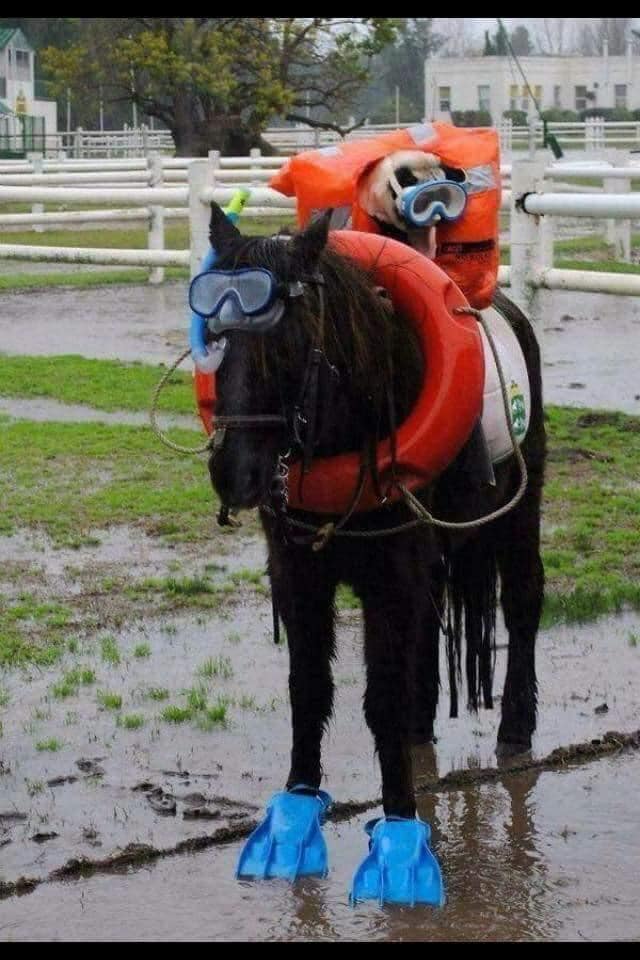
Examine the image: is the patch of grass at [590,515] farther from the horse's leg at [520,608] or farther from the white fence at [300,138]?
the white fence at [300,138]

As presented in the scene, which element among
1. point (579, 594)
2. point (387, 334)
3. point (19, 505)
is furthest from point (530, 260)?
point (387, 334)

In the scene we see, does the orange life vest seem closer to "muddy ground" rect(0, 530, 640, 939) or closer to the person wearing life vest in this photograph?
the person wearing life vest

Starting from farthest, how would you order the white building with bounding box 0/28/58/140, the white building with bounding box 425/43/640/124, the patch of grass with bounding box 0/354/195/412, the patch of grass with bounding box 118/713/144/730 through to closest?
the white building with bounding box 425/43/640/124, the white building with bounding box 0/28/58/140, the patch of grass with bounding box 0/354/195/412, the patch of grass with bounding box 118/713/144/730

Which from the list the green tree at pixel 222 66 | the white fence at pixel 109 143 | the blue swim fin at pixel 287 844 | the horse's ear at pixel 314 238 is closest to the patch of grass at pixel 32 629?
the blue swim fin at pixel 287 844

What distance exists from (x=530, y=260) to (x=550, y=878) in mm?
4676

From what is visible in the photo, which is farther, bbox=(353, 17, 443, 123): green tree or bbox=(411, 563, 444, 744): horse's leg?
bbox=(353, 17, 443, 123): green tree

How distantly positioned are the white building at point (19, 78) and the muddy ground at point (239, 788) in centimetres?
7008

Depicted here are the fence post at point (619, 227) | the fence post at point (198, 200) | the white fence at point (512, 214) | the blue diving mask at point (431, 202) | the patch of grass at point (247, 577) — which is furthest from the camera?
the fence post at point (619, 227)

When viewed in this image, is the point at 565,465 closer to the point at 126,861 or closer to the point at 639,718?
the point at 639,718

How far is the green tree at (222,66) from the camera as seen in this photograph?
41.4 m

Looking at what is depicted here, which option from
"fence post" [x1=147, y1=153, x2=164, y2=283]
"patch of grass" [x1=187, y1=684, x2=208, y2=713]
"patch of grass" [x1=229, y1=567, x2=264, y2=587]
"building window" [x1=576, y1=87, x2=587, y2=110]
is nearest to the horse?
"patch of grass" [x1=187, y1=684, x2=208, y2=713]

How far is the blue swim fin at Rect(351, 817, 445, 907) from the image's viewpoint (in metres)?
4.15

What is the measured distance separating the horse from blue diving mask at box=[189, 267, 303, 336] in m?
0.02

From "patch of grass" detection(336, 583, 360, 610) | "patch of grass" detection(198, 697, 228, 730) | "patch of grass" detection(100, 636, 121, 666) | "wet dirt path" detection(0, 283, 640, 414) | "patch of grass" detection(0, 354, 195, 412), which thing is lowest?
"patch of grass" detection(198, 697, 228, 730)
